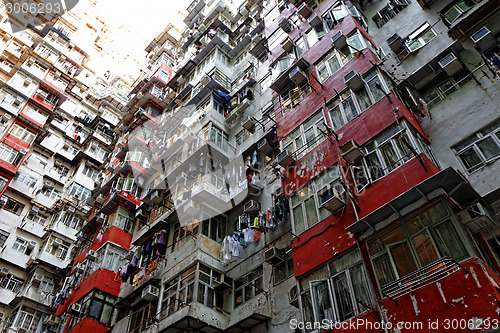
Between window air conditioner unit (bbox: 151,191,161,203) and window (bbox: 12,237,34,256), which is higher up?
window (bbox: 12,237,34,256)

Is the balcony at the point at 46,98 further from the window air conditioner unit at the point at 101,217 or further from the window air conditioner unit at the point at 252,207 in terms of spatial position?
the window air conditioner unit at the point at 252,207

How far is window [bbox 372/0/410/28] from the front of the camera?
16.9 meters

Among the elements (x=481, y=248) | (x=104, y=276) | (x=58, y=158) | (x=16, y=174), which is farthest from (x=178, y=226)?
(x=58, y=158)

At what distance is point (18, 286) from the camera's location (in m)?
27.8

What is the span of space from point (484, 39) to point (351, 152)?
20.2ft

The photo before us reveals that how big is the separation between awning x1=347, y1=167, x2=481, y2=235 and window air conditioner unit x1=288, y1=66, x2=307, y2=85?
373 inches

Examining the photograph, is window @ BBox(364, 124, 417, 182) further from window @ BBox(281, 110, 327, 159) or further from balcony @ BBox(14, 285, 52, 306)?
balcony @ BBox(14, 285, 52, 306)

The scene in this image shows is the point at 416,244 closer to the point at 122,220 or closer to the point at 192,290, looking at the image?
the point at 192,290

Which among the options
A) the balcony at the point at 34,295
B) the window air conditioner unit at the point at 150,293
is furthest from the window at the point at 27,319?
the window air conditioner unit at the point at 150,293

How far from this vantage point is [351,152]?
1159 centimetres

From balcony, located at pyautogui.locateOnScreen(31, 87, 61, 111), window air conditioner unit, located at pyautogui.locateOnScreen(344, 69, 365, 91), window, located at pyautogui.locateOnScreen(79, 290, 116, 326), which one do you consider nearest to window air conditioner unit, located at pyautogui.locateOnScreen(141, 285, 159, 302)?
window, located at pyautogui.locateOnScreen(79, 290, 116, 326)

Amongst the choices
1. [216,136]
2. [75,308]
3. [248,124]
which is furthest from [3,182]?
[248,124]

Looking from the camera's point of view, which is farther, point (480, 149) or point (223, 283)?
point (223, 283)

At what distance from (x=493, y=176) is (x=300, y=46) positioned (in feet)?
40.0
